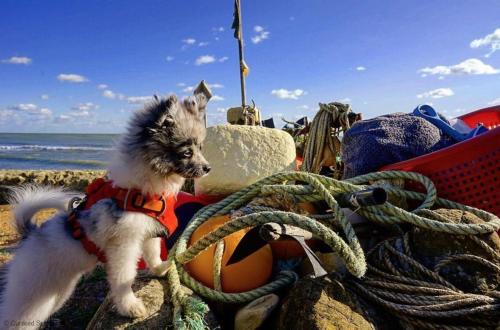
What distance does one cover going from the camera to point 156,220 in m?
2.38

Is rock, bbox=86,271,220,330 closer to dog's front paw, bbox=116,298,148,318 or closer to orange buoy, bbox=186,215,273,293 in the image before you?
dog's front paw, bbox=116,298,148,318

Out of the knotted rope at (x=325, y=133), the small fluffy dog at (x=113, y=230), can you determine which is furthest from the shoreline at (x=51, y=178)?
the small fluffy dog at (x=113, y=230)

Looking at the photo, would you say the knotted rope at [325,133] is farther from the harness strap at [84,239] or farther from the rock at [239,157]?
the harness strap at [84,239]

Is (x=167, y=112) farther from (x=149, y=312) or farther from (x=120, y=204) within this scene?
(x=149, y=312)

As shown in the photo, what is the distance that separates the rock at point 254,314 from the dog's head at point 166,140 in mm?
1046

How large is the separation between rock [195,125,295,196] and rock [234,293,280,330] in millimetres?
1730

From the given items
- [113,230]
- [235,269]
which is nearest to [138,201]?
[113,230]

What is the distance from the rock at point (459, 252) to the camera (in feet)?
5.98

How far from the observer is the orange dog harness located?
2.26 m

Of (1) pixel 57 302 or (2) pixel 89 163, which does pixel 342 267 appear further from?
(2) pixel 89 163

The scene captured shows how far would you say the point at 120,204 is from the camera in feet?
7.48

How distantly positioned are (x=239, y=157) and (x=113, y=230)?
1691 millimetres

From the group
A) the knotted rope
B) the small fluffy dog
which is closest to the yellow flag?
the knotted rope

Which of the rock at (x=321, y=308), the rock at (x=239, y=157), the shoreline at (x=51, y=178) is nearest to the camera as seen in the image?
the rock at (x=321, y=308)
